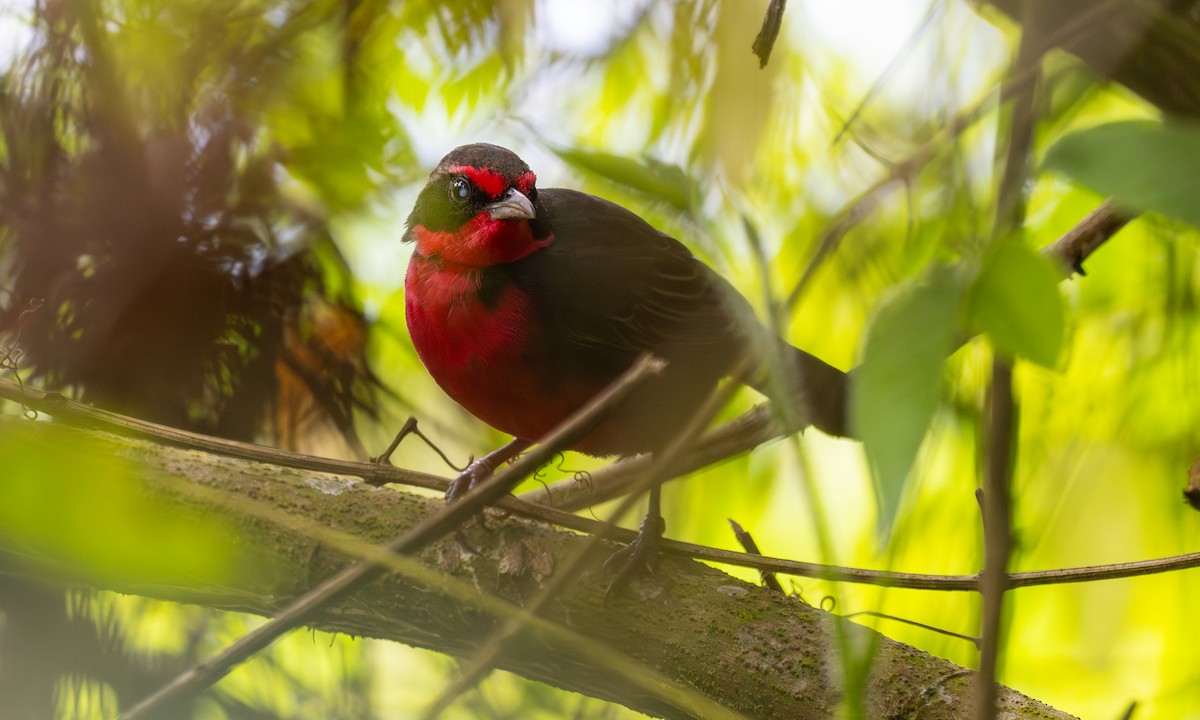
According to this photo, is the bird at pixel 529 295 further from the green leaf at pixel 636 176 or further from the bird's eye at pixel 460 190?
the green leaf at pixel 636 176

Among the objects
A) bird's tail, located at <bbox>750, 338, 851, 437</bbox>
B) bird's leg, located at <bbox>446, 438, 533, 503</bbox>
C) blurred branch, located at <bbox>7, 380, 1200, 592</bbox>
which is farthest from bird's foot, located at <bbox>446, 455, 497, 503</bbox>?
bird's tail, located at <bbox>750, 338, 851, 437</bbox>

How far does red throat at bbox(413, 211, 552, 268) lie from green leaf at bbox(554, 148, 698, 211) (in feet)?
2.46

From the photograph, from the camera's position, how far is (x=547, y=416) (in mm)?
1141

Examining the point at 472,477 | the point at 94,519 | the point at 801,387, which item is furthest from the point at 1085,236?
the point at 472,477

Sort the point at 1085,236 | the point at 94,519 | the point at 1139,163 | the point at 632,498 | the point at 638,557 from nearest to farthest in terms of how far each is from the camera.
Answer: the point at 1139,163 < the point at 632,498 < the point at 1085,236 < the point at 94,519 < the point at 638,557

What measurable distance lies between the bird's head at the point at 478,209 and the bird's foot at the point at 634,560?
Result: 370mm

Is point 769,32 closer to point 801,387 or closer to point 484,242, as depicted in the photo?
point 801,387

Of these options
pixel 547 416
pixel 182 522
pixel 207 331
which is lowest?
pixel 182 522

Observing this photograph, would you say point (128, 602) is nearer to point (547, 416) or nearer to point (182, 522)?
point (182, 522)

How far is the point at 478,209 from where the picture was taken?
47.2 inches

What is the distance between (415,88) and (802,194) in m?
0.50

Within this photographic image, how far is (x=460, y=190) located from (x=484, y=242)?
7 centimetres

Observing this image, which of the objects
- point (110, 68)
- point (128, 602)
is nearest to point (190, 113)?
point (110, 68)

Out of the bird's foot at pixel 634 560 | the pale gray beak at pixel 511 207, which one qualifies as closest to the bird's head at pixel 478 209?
the pale gray beak at pixel 511 207
